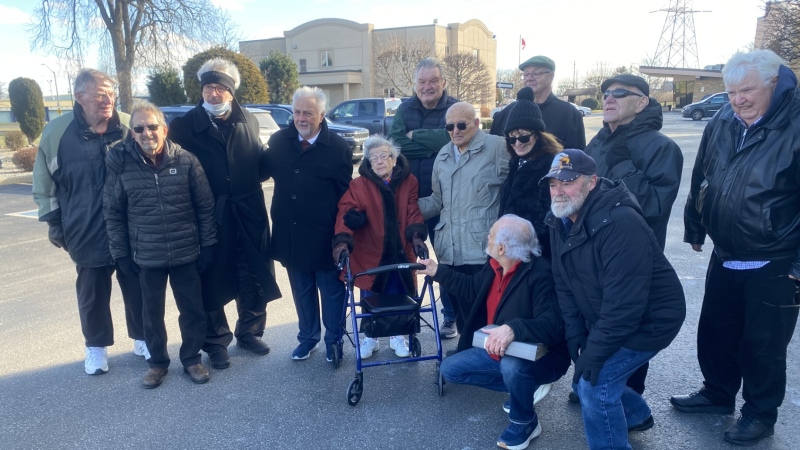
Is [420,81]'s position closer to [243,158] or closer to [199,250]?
[243,158]

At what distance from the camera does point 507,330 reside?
3115 mm

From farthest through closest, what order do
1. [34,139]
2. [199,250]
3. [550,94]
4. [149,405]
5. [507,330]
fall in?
[34,139]
[550,94]
[199,250]
[149,405]
[507,330]

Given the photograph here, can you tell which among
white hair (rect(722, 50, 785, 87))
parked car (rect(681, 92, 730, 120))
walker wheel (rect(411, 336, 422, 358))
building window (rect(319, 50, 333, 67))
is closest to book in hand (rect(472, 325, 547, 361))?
walker wheel (rect(411, 336, 422, 358))

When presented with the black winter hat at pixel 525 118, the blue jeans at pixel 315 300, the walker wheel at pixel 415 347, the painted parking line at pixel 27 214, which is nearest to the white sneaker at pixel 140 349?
the blue jeans at pixel 315 300

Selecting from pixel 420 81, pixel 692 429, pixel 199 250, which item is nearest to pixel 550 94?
pixel 420 81

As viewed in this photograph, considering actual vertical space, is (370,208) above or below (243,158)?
below

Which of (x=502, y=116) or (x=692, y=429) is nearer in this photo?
(x=692, y=429)

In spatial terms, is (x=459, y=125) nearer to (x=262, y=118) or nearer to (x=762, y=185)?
(x=762, y=185)

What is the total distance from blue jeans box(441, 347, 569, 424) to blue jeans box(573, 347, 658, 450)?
0.30 meters

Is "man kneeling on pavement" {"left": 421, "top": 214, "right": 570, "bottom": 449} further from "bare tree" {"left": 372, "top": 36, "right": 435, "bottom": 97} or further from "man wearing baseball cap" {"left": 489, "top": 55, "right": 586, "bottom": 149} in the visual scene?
"bare tree" {"left": 372, "top": 36, "right": 435, "bottom": 97}

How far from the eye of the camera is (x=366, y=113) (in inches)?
734

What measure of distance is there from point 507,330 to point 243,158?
2360mm

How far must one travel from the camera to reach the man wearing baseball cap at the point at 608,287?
8.87 ft

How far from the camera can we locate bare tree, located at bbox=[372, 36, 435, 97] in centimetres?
3982
